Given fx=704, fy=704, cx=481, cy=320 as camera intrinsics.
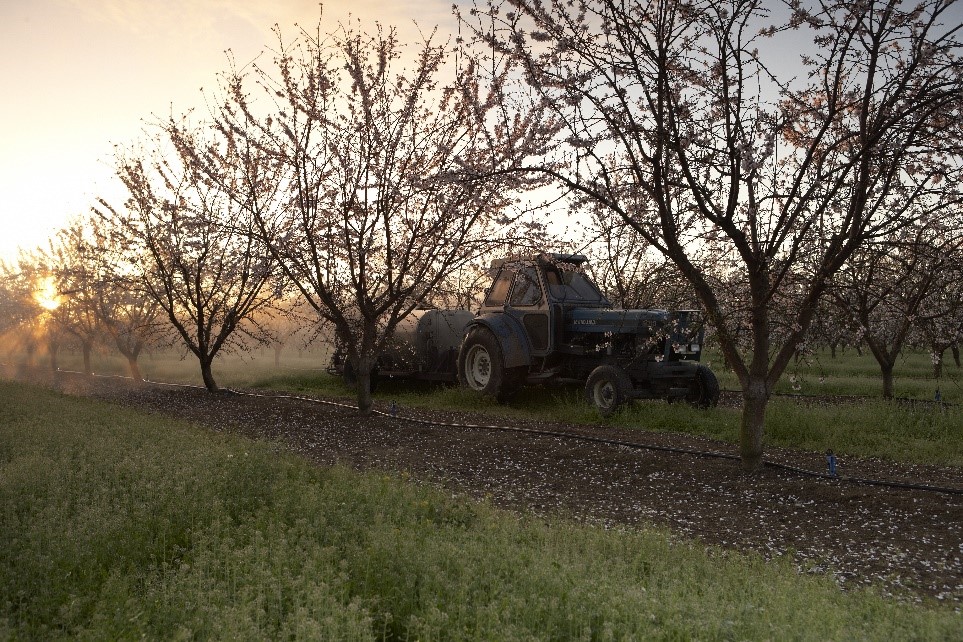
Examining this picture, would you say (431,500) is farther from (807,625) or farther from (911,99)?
(911,99)

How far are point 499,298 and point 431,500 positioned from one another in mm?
7901

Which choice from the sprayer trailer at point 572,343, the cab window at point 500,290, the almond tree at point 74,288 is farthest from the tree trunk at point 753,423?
the almond tree at point 74,288

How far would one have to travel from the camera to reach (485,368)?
13.6 m

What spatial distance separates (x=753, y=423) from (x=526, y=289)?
19.4ft

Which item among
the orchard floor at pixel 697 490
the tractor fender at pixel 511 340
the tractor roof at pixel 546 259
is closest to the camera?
the orchard floor at pixel 697 490

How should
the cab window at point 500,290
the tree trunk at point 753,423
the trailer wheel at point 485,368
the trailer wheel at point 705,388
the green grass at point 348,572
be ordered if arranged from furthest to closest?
the cab window at point 500,290 < the trailer wheel at point 485,368 < the trailer wheel at point 705,388 < the tree trunk at point 753,423 < the green grass at point 348,572

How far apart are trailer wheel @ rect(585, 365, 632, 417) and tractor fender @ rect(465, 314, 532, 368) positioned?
4.40ft

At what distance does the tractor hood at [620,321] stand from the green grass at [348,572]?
6.23m

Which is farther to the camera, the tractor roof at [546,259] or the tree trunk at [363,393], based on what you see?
the tree trunk at [363,393]

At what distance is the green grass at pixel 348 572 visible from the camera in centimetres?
340

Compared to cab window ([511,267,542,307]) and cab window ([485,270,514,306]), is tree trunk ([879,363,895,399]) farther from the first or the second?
cab window ([485,270,514,306])

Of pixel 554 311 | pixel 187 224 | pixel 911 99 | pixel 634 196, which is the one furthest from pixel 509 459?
pixel 187 224

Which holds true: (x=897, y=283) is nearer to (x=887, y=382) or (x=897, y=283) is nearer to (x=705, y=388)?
(x=705, y=388)

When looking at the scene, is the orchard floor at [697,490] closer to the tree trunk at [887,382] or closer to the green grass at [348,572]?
the green grass at [348,572]
